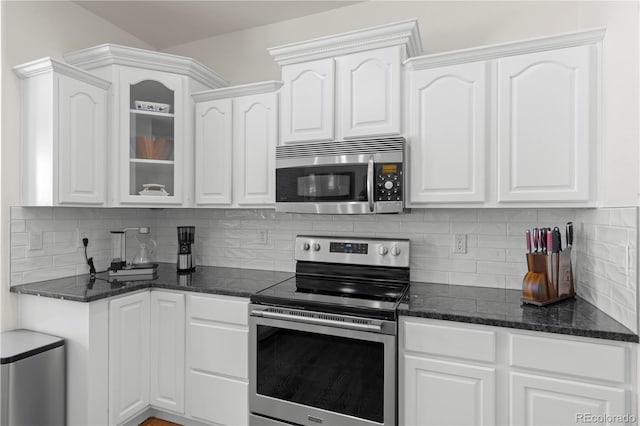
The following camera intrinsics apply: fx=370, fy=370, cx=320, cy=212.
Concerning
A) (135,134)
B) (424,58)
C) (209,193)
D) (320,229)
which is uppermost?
(424,58)

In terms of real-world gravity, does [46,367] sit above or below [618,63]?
below

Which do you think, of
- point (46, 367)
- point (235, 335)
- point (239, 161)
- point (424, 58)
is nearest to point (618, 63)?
point (424, 58)

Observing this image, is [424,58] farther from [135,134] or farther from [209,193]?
[135,134]

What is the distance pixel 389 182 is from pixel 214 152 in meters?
1.26

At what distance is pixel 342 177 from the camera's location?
211 centimetres

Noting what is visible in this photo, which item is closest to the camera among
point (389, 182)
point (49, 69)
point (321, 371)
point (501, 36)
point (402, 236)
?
point (321, 371)

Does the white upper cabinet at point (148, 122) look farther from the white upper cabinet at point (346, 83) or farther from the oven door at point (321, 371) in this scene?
the oven door at point (321, 371)

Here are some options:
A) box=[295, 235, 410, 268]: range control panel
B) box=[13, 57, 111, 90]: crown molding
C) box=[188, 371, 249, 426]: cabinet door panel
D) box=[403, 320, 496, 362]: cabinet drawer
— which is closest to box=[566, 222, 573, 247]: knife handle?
box=[403, 320, 496, 362]: cabinet drawer

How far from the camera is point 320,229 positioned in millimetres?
2611

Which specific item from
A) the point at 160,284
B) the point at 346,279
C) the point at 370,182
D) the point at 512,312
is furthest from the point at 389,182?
the point at 160,284

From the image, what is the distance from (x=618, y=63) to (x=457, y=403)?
63.0 inches

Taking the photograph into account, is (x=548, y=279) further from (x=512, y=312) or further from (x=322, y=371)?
(x=322, y=371)

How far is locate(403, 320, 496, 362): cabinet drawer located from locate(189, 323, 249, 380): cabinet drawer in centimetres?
90

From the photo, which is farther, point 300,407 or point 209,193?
point 209,193
